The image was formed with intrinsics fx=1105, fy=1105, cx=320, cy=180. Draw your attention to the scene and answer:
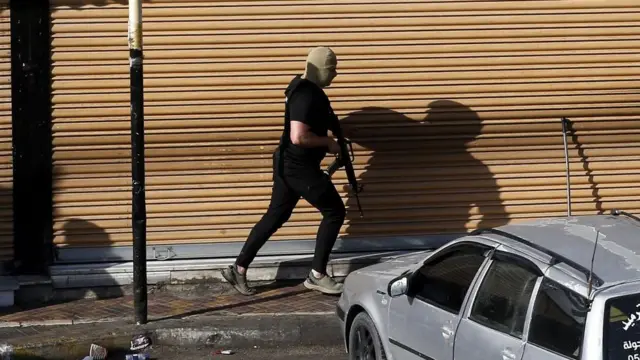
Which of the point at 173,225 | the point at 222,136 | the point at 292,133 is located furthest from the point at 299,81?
the point at 173,225

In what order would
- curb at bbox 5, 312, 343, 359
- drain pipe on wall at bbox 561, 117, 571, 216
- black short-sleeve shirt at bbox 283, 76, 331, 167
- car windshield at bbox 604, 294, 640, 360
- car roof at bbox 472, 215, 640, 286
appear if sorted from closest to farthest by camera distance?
1. car windshield at bbox 604, 294, 640, 360
2. car roof at bbox 472, 215, 640, 286
3. curb at bbox 5, 312, 343, 359
4. black short-sleeve shirt at bbox 283, 76, 331, 167
5. drain pipe on wall at bbox 561, 117, 571, 216

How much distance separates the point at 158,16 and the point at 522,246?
195 inches

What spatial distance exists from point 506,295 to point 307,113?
3.63m

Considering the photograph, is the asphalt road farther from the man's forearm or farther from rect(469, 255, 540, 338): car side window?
rect(469, 255, 540, 338): car side window

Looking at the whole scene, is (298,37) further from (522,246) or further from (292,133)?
(522,246)

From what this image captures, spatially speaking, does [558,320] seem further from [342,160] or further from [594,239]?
[342,160]

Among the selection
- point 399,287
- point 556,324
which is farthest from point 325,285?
point 556,324

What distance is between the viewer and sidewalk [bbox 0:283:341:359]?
343 inches

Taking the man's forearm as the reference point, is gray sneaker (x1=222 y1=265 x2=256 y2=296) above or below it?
below

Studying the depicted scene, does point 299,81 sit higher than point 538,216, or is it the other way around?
point 299,81

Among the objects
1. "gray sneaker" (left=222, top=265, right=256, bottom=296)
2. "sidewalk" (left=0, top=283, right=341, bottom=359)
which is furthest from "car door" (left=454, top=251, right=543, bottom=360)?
"gray sneaker" (left=222, top=265, right=256, bottom=296)

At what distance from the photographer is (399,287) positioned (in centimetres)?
679

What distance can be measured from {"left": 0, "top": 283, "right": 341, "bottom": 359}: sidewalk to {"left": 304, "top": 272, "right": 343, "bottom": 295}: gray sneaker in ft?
0.29

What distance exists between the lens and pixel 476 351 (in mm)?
5984
